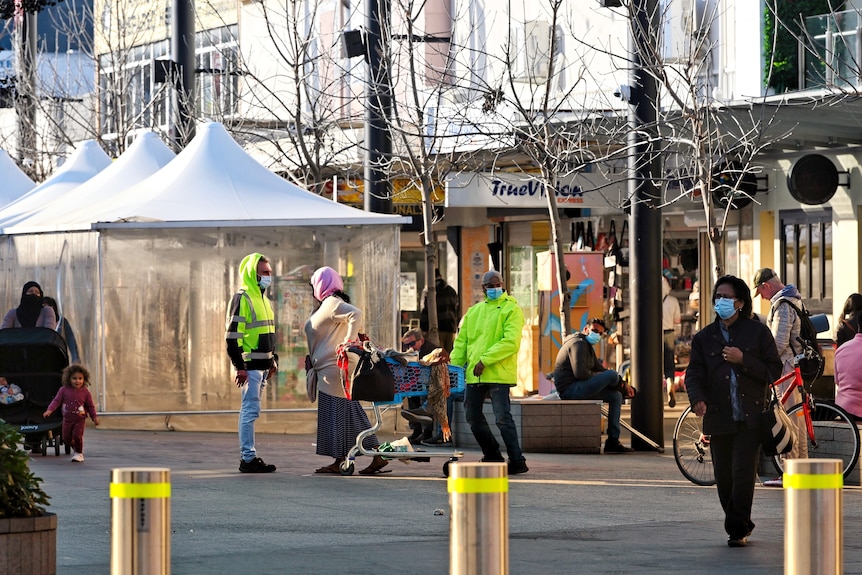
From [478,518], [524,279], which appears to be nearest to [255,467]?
[478,518]

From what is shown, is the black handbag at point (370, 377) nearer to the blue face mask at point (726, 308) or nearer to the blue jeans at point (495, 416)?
Result: the blue jeans at point (495, 416)

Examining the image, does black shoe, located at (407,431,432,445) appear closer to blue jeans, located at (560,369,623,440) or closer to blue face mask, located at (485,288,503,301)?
blue jeans, located at (560,369,623,440)

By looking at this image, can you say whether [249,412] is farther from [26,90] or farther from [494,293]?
[26,90]

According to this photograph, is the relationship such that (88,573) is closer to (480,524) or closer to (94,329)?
(480,524)

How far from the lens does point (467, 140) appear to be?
71.9ft

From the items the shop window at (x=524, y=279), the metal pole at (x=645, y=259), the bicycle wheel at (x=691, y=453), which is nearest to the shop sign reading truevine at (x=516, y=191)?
the shop window at (x=524, y=279)

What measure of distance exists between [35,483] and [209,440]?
9876 mm

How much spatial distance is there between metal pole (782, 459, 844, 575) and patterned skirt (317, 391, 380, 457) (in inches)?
312

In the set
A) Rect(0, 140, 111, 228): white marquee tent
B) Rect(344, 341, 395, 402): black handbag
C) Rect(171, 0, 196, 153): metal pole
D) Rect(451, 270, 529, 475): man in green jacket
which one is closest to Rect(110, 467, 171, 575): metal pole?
Rect(344, 341, 395, 402): black handbag

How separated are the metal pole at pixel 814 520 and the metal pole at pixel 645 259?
10.3 metres

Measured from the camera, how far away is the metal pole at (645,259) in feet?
54.1

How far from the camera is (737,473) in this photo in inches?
389

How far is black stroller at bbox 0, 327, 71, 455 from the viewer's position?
15.9 m

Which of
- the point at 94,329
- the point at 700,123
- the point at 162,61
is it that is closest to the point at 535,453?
the point at 700,123
